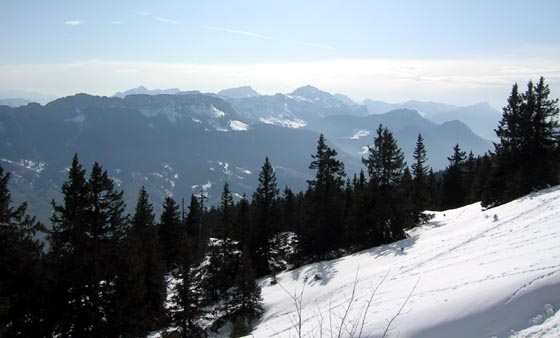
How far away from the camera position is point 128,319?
18.9m

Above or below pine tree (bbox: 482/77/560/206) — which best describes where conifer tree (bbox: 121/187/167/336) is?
below

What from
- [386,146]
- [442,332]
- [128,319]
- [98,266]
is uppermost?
[386,146]

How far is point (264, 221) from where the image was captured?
3884 cm

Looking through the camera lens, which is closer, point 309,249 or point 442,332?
point 442,332

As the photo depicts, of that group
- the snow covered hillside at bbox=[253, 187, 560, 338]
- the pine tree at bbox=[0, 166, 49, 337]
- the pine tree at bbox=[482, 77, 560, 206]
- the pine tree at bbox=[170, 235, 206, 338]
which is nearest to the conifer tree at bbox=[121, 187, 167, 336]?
the pine tree at bbox=[170, 235, 206, 338]

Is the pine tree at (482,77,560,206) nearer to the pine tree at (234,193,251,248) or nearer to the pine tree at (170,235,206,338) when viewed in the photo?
the pine tree at (234,193,251,248)

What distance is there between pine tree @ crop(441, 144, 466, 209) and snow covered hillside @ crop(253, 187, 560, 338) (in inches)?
1407

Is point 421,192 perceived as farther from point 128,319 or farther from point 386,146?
point 128,319

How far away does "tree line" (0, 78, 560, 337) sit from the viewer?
1773 cm

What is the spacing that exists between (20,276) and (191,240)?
1774 centimetres

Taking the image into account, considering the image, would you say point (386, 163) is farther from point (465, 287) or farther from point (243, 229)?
point (465, 287)

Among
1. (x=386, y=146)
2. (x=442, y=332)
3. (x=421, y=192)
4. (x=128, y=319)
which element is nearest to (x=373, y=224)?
(x=386, y=146)

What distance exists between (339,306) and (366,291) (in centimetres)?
142

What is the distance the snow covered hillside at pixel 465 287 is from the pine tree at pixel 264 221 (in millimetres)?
12541
